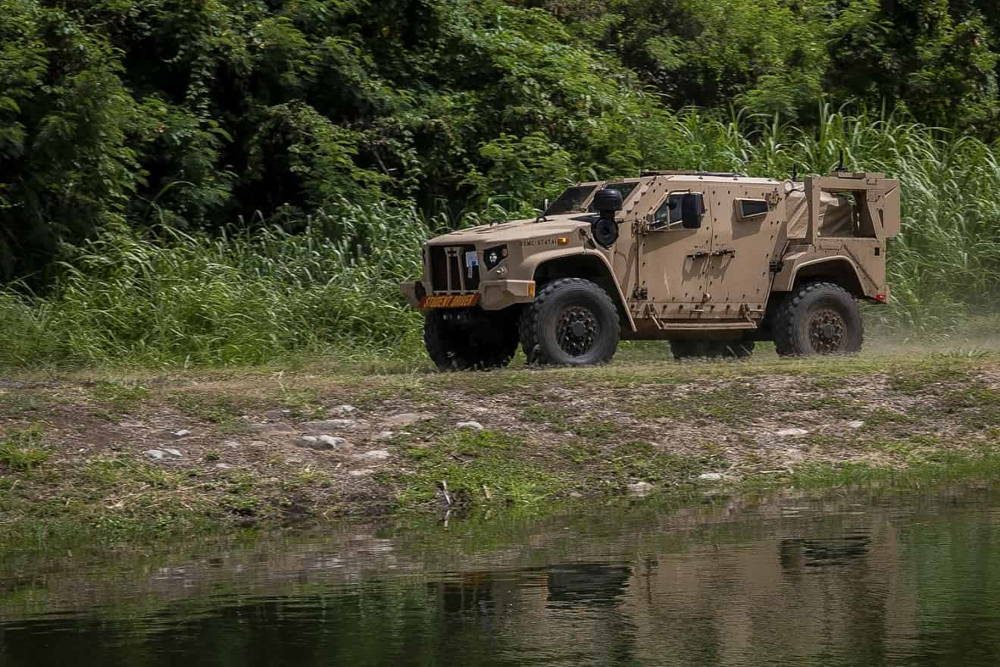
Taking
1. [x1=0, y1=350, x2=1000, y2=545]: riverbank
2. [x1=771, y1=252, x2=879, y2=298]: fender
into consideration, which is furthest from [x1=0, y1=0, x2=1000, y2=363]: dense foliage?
[x1=0, y1=350, x2=1000, y2=545]: riverbank

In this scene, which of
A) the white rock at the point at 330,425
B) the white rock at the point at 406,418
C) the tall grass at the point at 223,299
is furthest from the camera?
the tall grass at the point at 223,299

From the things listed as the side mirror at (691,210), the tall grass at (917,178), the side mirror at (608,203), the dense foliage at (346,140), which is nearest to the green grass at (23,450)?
the dense foliage at (346,140)

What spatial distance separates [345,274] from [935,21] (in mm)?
10282

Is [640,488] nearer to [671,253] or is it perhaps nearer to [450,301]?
[450,301]

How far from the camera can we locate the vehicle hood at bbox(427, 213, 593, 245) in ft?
41.8

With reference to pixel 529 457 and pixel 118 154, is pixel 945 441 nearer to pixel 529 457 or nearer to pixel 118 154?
pixel 529 457

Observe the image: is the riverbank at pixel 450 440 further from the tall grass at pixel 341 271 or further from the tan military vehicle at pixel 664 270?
the tall grass at pixel 341 271

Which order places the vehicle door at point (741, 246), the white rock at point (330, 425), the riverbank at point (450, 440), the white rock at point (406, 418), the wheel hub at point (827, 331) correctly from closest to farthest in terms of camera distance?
the riverbank at point (450, 440) < the white rock at point (330, 425) < the white rock at point (406, 418) < the vehicle door at point (741, 246) < the wheel hub at point (827, 331)

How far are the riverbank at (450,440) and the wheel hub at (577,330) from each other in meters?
0.93

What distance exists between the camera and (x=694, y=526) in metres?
8.16

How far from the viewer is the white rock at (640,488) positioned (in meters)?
9.35

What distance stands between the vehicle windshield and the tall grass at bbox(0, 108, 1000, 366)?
90.6 inches

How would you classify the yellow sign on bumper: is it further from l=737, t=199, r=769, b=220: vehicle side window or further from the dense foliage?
l=737, t=199, r=769, b=220: vehicle side window

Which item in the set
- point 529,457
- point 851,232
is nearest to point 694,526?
point 529,457
